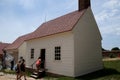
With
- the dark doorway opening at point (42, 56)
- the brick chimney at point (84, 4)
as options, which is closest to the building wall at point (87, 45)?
the brick chimney at point (84, 4)

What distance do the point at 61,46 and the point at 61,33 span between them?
131 centimetres

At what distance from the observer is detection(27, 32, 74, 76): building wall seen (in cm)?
1900

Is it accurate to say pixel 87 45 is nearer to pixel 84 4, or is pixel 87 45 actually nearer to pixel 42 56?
pixel 84 4

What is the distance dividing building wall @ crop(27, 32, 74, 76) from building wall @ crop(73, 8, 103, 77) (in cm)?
55

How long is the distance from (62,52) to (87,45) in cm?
261

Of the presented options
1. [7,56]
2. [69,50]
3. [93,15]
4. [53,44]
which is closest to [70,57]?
[69,50]

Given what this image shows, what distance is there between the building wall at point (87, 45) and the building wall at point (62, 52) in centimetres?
55

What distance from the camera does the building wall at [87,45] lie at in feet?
62.6

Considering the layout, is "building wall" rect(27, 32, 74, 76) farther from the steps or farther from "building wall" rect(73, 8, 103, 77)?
the steps

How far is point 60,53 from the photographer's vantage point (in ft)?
66.8

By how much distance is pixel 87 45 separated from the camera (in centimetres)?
2027

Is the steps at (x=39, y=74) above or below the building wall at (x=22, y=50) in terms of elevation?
below

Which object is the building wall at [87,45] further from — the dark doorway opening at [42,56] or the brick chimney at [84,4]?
the dark doorway opening at [42,56]

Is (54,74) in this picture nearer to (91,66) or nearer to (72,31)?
(91,66)
